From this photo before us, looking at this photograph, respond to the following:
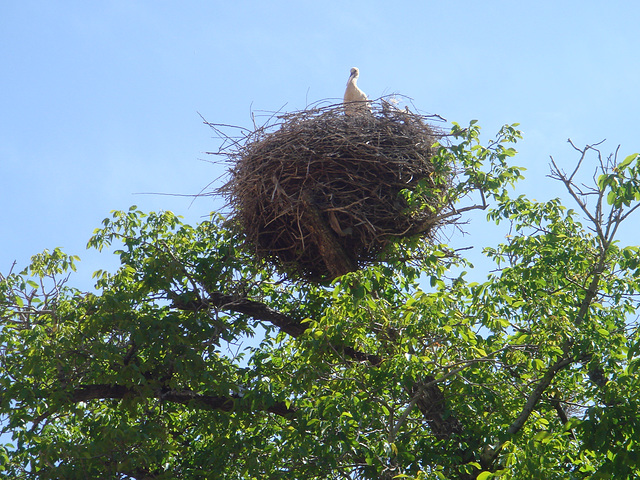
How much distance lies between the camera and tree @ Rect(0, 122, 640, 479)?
548 cm

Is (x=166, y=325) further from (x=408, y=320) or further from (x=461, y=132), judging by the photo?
(x=461, y=132)

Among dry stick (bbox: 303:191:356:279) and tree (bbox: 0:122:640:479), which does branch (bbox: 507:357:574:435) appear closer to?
tree (bbox: 0:122:640:479)

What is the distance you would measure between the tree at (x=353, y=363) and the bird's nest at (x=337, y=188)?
388mm

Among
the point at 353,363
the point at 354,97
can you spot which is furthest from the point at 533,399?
the point at 354,97

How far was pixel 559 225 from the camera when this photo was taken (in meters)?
7.32

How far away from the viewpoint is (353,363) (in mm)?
6512

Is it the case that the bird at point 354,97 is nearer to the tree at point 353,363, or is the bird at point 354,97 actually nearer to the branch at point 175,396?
the tree at point 353,363

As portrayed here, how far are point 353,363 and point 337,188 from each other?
1.77 meters

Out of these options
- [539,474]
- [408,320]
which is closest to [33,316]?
[408,320]

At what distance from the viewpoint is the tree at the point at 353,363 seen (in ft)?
18.0

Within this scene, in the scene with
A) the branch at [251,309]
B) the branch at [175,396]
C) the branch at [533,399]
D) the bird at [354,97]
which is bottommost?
the branch at [533,399]

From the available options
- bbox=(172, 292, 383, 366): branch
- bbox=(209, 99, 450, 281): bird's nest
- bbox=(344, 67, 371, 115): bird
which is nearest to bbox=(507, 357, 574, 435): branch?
bbox=(209, 99, 450, 281): bird's nest

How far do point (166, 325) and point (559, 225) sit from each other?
3.93 metres

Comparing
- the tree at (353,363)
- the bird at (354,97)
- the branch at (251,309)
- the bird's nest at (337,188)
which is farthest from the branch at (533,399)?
the bird at (354,97)
